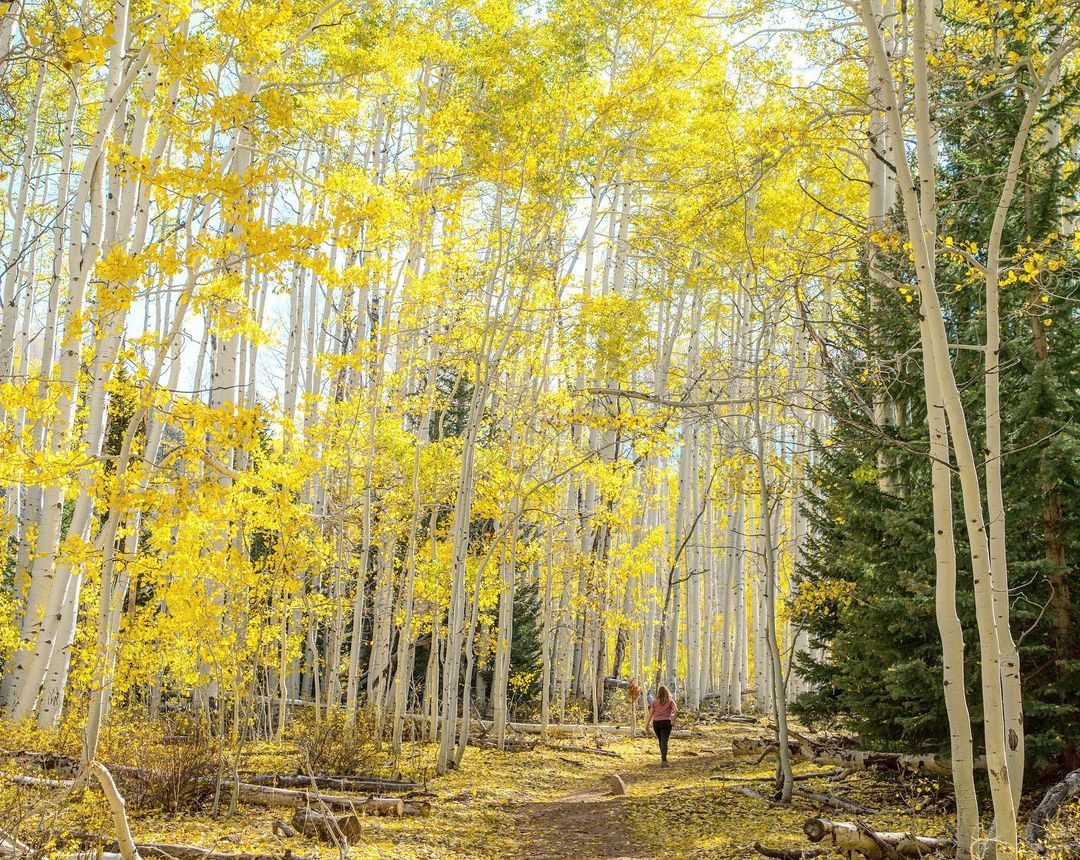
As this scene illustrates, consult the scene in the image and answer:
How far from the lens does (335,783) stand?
24.8 feet

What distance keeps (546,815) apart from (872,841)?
3521 mm

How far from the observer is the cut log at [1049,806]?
4758mm

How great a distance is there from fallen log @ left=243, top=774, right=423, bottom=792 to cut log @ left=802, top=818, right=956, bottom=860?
405cm

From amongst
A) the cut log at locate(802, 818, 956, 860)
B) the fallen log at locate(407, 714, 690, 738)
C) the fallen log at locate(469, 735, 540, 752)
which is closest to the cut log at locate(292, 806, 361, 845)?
the cut log at locate(802, 818, 956, 860)

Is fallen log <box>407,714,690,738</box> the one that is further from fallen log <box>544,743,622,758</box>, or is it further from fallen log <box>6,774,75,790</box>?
fallen log <box>6,774,75,790</box>

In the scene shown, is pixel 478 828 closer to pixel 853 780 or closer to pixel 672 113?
pixel 853 780

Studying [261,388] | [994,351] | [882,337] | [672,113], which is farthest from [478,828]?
[261,388]

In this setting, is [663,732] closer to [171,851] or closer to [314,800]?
[314,800]

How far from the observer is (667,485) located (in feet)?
85.8

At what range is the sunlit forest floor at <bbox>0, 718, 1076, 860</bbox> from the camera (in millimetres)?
5395

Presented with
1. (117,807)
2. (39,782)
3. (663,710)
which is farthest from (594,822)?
(117,807)

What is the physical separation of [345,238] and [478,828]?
4.78 meters

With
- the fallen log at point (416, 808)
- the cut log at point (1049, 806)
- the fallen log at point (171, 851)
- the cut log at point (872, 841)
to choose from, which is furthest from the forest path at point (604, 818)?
the cut log at point (1049, 806)

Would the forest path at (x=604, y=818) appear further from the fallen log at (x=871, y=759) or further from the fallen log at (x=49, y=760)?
the fallen log at (x=49, y=760)
